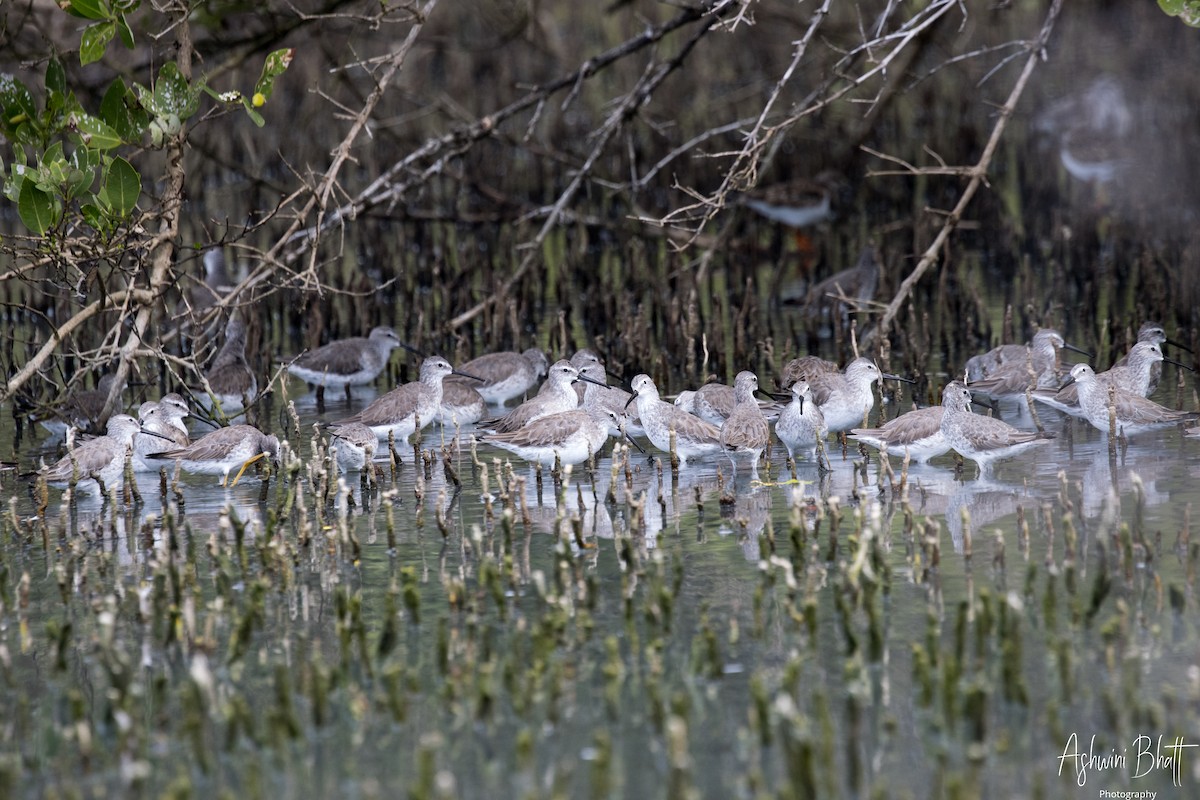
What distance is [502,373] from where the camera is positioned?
29.8ft

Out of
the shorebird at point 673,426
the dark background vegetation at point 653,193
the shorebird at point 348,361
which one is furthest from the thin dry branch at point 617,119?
the shorebird at point 673,426

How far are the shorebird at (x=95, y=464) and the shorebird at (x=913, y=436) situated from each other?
10.6ft

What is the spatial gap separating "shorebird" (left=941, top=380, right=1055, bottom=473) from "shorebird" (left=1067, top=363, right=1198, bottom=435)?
43 cm

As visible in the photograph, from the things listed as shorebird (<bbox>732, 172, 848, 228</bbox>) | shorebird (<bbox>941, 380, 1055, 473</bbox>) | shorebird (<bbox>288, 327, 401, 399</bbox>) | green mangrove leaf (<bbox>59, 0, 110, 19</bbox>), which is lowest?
shorebird (<bbox>941, 380, 1055, 473</bbox>)

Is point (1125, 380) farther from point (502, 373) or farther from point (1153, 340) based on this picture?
point (502, 373)

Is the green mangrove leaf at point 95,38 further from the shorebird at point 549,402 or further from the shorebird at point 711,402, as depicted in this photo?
the shorebird at point 711,402

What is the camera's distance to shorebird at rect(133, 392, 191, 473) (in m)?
7.39

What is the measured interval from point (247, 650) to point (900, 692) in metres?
1.94

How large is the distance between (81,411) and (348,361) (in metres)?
1.78

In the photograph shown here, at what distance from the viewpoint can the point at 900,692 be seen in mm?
4465

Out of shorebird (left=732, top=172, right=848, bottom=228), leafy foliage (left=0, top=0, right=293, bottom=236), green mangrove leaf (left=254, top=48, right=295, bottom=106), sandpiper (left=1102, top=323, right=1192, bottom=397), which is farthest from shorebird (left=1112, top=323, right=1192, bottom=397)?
shorebird (left=732, top=172, right=848, bottom=228)

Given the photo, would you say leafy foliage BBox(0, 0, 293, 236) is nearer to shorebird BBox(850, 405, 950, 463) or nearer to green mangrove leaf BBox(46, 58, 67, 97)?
green mangrove leaf BBox(46, 58, 67, 97)

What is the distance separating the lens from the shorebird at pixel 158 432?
7.39 meters

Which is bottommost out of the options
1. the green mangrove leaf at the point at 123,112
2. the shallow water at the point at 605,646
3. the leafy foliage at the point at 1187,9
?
the shallow water at the point at 605,646
